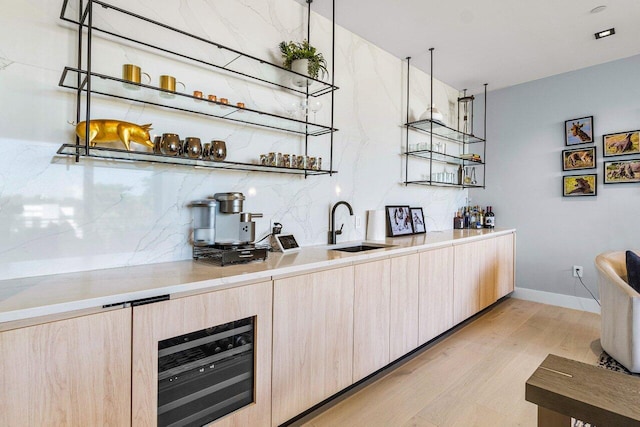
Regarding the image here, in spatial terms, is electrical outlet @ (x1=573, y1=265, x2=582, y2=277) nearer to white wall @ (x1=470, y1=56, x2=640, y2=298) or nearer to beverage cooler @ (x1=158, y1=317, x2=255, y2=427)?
white wall @ (x1=470, y1=56, x2=640, y2=298)

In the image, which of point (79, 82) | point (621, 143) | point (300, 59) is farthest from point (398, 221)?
point (79, 82)

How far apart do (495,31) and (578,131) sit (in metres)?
1.79

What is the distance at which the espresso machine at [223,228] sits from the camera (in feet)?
5.63

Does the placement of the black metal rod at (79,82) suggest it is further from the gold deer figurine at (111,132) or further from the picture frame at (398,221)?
the picture frame at (398,221)

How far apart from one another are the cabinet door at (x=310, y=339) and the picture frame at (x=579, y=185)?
3291 millimetres

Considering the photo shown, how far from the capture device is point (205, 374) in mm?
1358

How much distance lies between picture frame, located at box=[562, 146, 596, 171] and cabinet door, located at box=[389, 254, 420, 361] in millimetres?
2624

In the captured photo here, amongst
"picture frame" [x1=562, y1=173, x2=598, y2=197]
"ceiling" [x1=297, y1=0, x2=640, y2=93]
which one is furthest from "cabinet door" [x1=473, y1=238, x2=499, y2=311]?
"ceiling" [x1=297, y1=0, x2=640, y2=93]

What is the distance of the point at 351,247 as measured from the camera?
257cm

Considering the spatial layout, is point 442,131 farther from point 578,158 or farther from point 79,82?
point 79,82

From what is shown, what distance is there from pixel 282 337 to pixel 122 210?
3.20 ft

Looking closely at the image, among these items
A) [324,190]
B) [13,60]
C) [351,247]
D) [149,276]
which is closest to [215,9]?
[13,60]

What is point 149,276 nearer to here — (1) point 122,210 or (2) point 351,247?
(1) point 122,210

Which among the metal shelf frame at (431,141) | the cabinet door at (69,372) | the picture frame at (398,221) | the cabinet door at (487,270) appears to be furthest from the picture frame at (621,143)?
the cabinet door at (69,372)
